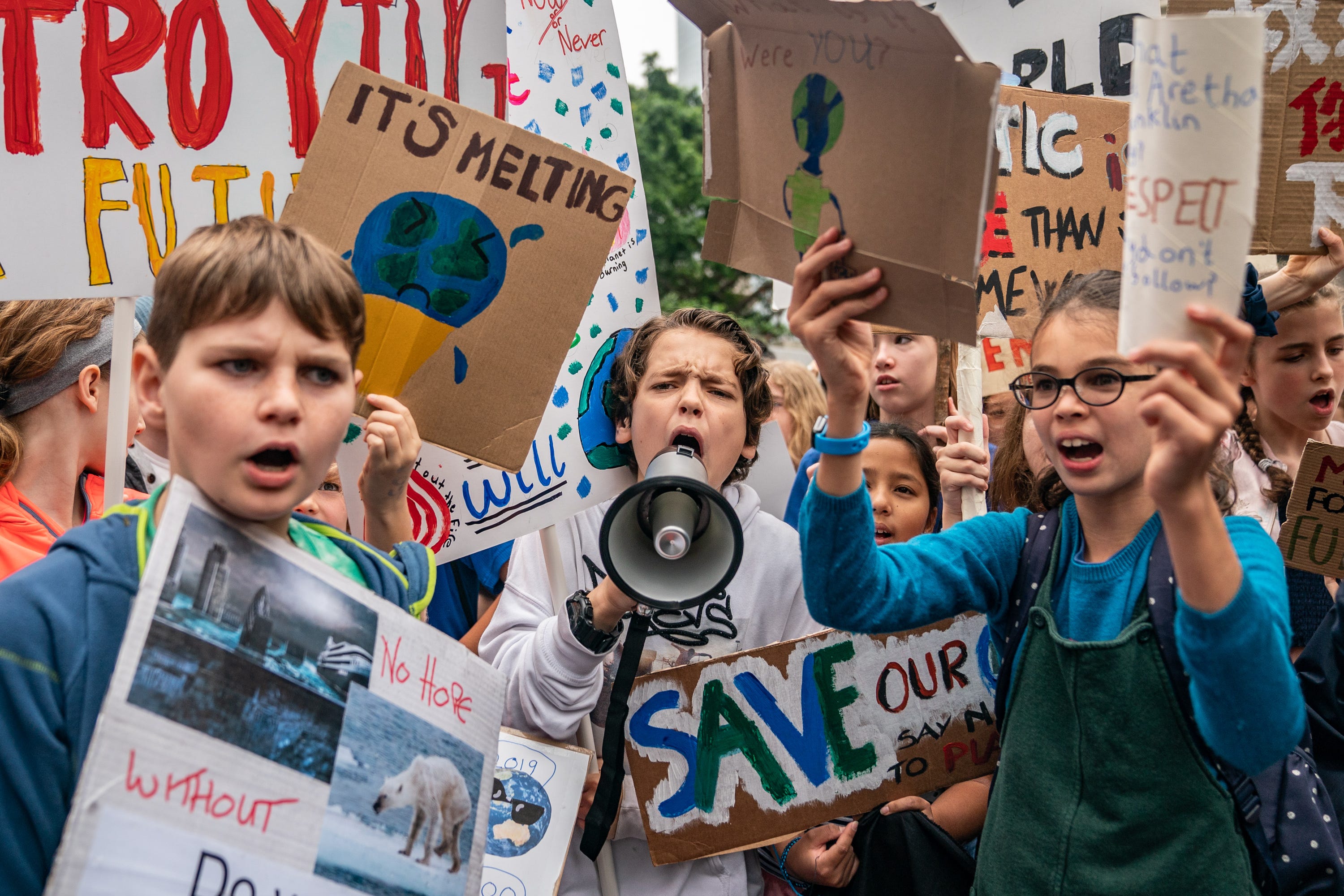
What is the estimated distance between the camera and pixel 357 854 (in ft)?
4.56

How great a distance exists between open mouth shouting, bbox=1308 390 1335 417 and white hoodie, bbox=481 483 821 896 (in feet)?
4.77

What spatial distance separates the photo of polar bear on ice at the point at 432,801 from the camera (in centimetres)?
146

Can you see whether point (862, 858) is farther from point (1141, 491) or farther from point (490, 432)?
point (490, 432)

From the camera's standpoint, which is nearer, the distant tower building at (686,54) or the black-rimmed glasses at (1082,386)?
the black-rimmed glasses at (1082,386)

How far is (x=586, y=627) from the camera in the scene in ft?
7.06

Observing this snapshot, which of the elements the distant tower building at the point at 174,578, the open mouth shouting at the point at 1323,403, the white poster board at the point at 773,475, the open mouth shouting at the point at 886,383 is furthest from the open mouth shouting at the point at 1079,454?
the open mouth shouting at the point at 886,383

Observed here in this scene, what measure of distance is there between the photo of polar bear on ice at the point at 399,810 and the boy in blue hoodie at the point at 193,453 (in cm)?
23

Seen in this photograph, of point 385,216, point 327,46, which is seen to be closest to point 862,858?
point 385,216

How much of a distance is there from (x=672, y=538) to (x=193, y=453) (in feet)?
3.00

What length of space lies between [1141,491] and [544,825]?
1303mm

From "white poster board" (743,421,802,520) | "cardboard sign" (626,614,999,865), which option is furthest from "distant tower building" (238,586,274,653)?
"white poster board" (743,421,802,520)

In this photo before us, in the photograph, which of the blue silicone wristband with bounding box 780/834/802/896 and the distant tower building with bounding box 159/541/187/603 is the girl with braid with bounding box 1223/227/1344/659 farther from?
the distant tower building with bounding box 159/541/187/603

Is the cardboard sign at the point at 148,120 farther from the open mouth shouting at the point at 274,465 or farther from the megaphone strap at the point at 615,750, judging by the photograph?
the megaphone strap at the point at 615,750

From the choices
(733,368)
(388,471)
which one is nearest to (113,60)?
(388,471)
